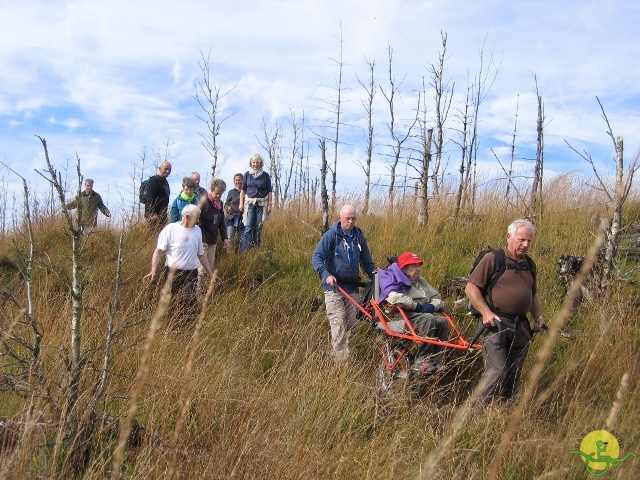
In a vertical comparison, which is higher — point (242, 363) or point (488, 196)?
point (488, 196)

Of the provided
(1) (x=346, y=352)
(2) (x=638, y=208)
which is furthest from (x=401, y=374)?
(2) (x=638, y=208)

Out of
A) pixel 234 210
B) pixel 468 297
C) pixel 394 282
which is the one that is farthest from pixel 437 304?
pixel 234 210

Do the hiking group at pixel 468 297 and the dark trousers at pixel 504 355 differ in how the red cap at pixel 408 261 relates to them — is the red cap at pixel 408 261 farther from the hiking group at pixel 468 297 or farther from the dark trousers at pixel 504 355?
the dark trousers at pixel 504 355

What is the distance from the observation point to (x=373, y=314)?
232 inches

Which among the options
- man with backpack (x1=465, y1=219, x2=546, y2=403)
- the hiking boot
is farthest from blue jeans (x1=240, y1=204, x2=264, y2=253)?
man with backpack (x1=465, y1=219, x2=546, y2=403)

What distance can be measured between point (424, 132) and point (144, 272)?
18.0 feet

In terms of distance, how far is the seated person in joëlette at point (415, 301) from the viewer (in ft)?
17.3

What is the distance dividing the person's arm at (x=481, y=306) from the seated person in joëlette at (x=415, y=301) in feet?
1.93

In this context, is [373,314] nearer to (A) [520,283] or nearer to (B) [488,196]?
(A) [520,283]

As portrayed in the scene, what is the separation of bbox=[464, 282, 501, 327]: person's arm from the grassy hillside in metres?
0.64

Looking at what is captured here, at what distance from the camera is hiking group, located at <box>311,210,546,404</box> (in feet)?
15.6

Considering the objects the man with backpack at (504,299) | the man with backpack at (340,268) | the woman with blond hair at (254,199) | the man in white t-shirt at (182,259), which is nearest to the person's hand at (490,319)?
the man with backpack at (504,299)

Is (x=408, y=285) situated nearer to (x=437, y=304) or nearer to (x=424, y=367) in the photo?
(x=437, y=304)

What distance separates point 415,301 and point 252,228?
15.1ft
